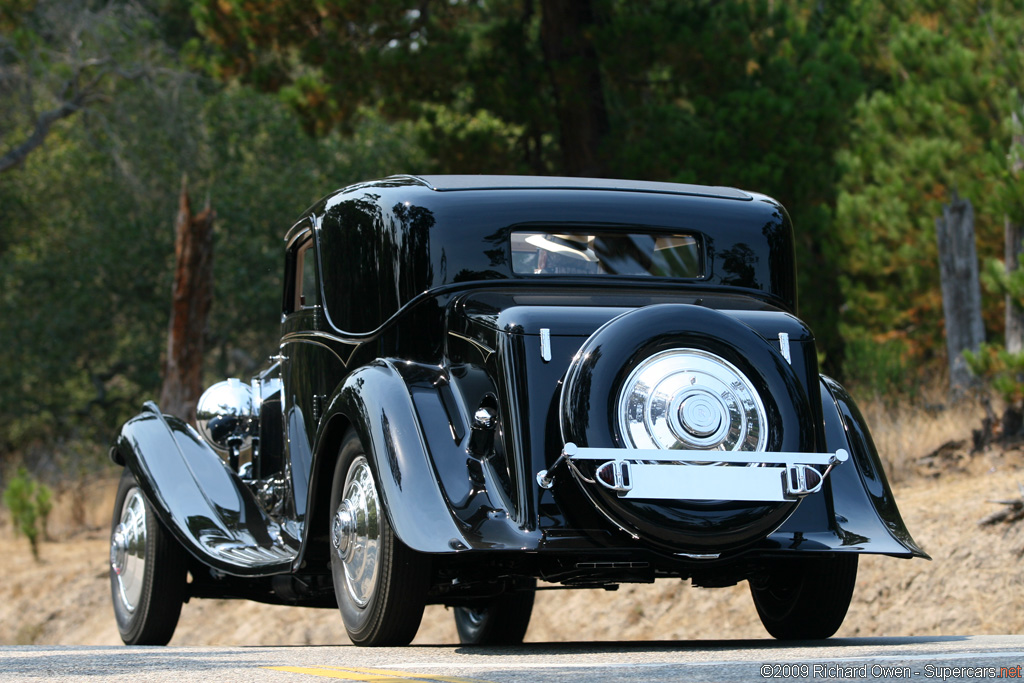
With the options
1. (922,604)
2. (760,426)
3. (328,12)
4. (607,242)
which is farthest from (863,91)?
(760,426)

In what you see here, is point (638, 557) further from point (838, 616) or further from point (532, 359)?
point (838, 616)

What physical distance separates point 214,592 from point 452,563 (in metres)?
2.53

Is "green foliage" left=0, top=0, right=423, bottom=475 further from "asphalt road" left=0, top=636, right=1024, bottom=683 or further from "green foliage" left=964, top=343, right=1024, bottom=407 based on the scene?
"asphalt road" left=0, top=636, right=1024, bottom=683

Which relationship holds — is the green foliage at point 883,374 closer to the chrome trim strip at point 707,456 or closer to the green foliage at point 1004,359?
the green foliage at point 1004,359

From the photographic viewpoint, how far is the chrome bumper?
4.18 meters

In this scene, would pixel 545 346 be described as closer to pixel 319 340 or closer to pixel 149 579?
pixel 319 340

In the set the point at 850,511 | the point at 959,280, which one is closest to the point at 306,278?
the point at 850,511

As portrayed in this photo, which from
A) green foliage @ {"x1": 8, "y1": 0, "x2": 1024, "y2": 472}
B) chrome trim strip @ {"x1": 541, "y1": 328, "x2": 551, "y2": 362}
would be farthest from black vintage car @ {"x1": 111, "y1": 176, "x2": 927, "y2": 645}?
green foliage @ {"x1": 8, "y1": 0, "x2": 1024, "y2": 472}

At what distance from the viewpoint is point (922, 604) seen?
8.60 metres

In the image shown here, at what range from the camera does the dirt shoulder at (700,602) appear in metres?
8.40

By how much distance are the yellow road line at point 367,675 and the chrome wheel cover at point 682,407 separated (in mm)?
1206

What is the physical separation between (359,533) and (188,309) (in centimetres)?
1121

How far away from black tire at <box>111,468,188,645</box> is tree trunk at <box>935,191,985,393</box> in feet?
26.8

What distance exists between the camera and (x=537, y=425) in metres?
4.43
